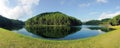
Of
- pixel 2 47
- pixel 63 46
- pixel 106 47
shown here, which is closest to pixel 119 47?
pixel 106 47

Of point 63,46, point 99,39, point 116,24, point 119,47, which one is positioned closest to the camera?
point 119,47

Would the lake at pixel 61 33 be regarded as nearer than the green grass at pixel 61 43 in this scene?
No

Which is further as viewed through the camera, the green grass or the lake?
the lake

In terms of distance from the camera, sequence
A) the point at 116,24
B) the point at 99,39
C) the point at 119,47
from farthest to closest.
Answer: the point at 116,24, the point at 99,39, the point at 119,47

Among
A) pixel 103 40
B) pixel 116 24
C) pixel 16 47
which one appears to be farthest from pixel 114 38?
pixel 116 24

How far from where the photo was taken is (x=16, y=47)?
20312 millimetres

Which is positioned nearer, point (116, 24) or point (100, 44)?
point (100, 44)

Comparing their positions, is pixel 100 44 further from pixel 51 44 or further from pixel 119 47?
pixel 51 44

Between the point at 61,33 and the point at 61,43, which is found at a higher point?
the point at 61,43

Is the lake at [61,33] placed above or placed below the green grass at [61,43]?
below

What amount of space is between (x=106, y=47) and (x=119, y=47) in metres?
1.21

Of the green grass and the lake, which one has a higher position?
the green grass

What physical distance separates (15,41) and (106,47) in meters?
9.46

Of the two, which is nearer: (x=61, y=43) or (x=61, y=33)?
(x=61, y=43)
